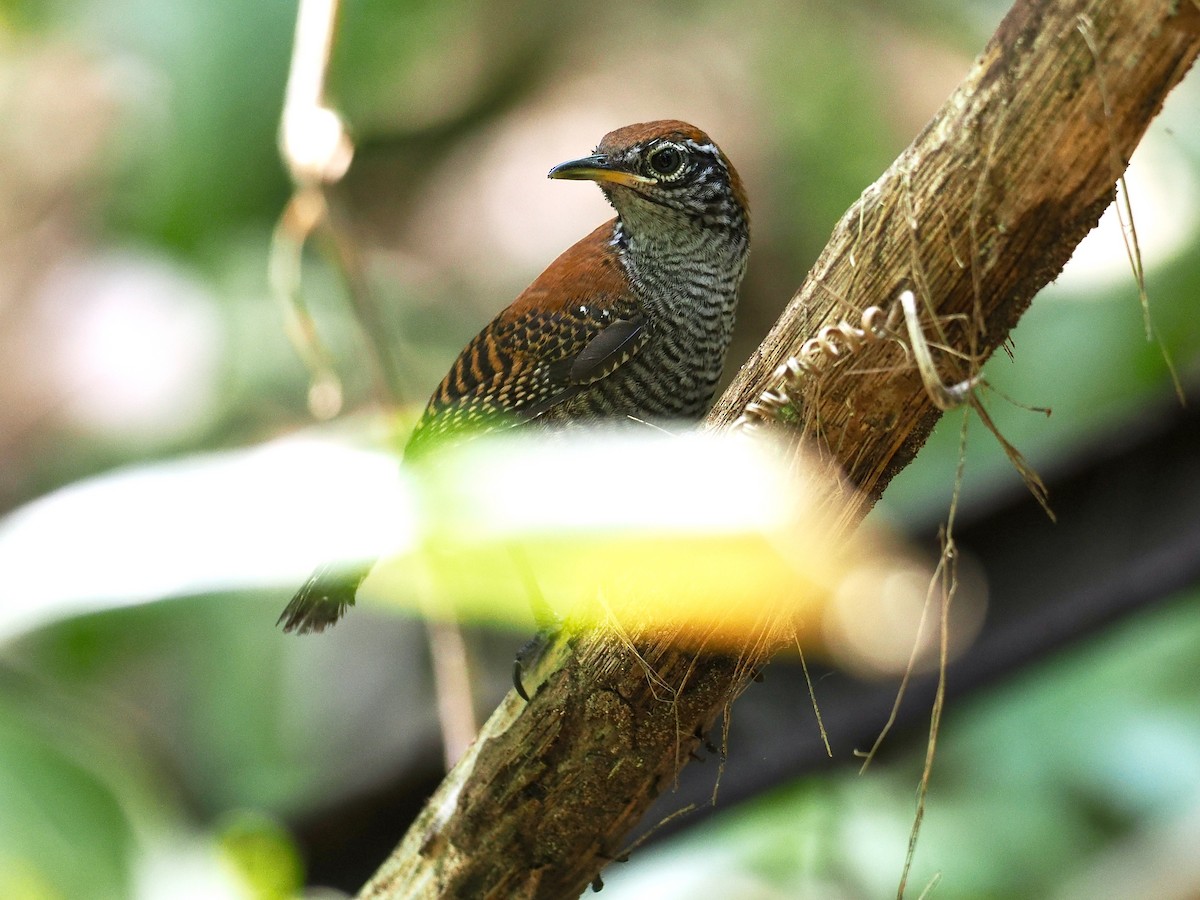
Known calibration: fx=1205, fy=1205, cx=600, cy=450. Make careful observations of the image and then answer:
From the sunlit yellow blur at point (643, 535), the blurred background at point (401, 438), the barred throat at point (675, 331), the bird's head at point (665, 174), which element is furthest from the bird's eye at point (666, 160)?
the sunlit yellow blur at point (643, 535)

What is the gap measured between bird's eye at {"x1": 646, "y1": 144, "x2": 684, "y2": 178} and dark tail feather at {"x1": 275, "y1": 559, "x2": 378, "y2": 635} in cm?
128

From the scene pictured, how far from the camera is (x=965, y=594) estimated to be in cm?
454

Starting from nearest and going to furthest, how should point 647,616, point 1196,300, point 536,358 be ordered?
point 647,616 → point 536,358 → point 1196,300

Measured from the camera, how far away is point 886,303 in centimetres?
174

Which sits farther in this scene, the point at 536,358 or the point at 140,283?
the point at 140,283

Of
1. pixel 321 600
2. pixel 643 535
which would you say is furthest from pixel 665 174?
pixel 643 535

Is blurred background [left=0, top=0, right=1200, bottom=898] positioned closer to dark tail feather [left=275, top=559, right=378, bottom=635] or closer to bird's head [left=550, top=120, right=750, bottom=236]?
dark tail feather [left=275, top=559, right=378, bottom=635]

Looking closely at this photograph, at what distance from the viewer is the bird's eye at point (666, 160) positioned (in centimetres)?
310

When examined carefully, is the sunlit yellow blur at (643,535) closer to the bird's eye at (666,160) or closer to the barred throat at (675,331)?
the barred throat at (675,331)

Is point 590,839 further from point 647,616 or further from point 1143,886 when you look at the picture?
point 1143,886

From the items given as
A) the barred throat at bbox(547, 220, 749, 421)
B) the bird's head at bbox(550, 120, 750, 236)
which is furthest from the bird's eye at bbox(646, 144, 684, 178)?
the barred throat at bbox(547, 220, 749, 421)

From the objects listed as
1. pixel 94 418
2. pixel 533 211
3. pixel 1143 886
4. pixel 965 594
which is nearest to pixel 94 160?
pixel 94 418

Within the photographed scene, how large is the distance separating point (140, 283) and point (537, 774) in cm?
391

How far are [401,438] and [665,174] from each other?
47.4 inches
